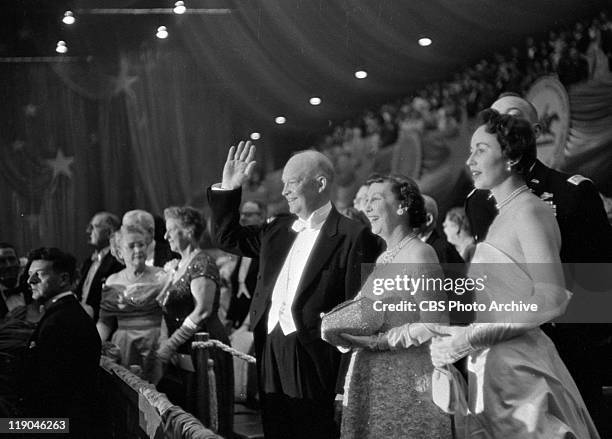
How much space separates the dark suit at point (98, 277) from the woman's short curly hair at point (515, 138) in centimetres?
208

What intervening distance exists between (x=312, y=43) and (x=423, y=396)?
5.06 feet

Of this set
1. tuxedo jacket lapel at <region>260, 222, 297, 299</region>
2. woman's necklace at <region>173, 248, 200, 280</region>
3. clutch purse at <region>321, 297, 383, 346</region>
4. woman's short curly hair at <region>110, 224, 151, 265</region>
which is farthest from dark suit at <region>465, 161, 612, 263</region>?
woman's short curly hair at <region>110, 224, 151, 265</region>

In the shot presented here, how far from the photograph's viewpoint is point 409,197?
2281mm

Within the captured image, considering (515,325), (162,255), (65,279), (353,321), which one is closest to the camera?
(515,325)

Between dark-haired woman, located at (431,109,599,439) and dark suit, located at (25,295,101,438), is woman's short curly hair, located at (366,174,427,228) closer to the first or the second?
dark-haired woman, located at (431,109,599,439)

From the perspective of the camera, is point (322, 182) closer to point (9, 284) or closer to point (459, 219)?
point (459, 219)

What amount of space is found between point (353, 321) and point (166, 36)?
5.38ft

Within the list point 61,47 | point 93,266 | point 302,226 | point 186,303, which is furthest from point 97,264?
point 302,226

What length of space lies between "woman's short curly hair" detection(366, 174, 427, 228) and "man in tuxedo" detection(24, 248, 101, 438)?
1289mm

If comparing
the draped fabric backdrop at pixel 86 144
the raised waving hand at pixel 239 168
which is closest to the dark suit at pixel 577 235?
the raised waving hand at pixel 239 168

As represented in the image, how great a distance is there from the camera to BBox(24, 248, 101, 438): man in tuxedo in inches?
120

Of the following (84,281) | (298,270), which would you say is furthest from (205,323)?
(298,270)

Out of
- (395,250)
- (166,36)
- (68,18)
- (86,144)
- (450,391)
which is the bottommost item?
(450,391)

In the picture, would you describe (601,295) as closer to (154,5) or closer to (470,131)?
(470,131)
